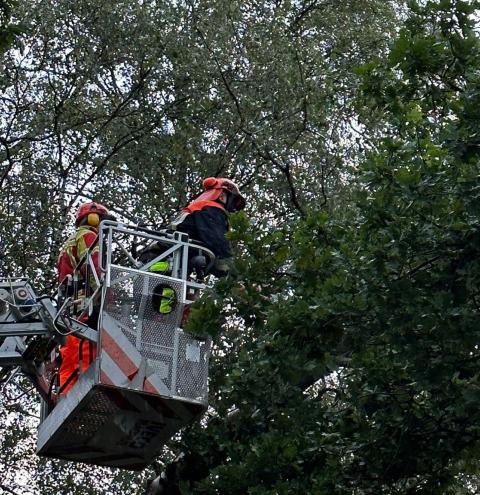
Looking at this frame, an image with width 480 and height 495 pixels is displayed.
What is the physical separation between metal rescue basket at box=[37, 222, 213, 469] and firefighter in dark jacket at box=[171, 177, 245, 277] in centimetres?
44

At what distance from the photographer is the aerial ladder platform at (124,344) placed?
10.5 m

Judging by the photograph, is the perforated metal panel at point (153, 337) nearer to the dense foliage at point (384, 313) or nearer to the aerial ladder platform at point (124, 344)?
the aerial ladder platform at point (124, 344)

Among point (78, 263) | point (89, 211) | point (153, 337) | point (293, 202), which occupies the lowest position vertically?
point (153, 337)

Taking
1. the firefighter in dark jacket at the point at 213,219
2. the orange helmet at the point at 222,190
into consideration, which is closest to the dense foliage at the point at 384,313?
the firefighter in dark jacket at the point at 213,219

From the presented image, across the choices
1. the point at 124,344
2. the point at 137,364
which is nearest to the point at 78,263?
the point at 124,344

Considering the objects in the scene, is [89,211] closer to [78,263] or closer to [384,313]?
[78,263]

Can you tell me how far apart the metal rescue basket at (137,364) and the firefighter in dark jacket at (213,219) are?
0.44 m

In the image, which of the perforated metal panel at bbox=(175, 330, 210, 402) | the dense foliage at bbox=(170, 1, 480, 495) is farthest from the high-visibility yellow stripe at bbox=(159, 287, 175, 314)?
the dense foliage at bbox=(170, 1, 480, 495)

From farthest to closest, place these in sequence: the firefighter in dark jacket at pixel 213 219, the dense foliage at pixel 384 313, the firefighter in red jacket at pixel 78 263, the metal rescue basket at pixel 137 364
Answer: the firefighter in dark jacket at pixel 213 219 < the firefighter in red jacket at pixel 78 263 < the metal rescue basket at pixel 137 364 < the dense foliage at pixel 384 313

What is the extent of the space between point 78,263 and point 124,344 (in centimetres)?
130

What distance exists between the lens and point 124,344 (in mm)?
10547

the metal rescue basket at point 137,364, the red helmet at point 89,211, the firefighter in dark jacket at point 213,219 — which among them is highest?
the red helmet at point 89,211

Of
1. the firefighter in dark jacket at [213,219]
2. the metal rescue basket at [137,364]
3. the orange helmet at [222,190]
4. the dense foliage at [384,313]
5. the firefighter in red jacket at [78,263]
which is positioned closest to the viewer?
the dense foliage at [384,313]

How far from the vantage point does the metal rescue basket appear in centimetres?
1046
